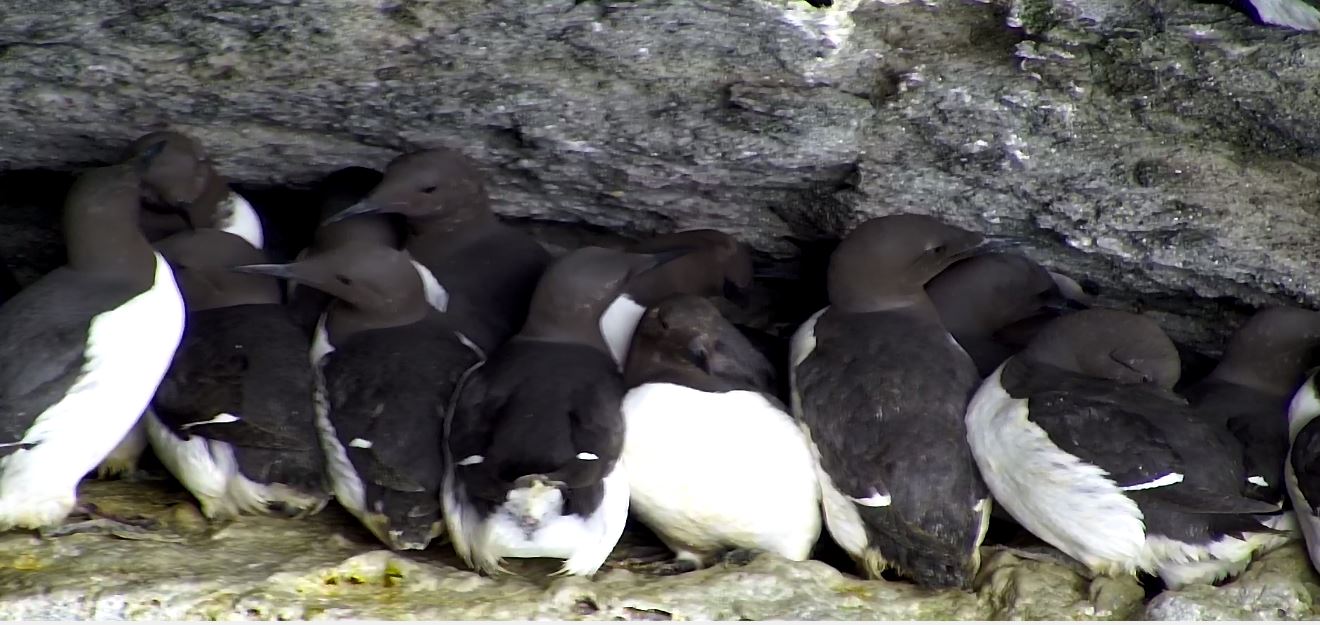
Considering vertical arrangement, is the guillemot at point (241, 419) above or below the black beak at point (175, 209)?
below

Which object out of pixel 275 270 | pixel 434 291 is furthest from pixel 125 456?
pixel 434 291

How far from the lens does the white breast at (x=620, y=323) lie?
5234mm

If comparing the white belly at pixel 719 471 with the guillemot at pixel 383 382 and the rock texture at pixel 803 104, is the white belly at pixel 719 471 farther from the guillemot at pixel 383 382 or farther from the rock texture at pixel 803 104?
the rock texture at pixel 803 104

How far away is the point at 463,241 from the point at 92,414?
5.40ft

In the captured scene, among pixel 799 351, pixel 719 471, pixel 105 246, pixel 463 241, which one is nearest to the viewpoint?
pixel 719 471

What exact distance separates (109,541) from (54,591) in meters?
0.46

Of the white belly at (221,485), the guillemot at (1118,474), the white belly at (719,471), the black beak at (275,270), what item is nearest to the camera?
the guillemot at (1118,474)

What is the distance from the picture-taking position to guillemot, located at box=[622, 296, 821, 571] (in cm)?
452

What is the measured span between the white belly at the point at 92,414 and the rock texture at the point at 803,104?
0.79m

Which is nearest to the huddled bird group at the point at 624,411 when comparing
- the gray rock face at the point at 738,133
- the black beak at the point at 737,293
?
the gray rock face at the point at 738,133

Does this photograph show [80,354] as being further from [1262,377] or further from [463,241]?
[1262,377]

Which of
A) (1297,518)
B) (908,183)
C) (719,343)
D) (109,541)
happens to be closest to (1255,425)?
(1297,518)

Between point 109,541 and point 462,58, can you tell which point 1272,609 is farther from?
point 109,541

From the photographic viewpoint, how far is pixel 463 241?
18.4 feet
